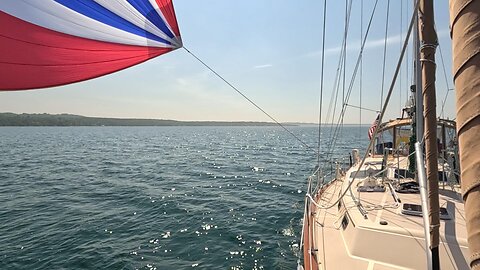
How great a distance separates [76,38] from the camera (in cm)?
357

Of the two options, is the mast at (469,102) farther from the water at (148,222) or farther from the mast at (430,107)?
the water at (148,222)

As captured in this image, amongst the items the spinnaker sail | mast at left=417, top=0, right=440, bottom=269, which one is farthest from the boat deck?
the spinnaker sail

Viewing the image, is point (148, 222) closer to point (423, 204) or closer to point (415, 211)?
point (415, 211)

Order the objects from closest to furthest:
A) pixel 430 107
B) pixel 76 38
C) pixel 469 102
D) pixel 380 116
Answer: pixel 469 102 < pixel 430 107 < pixel 380 116 < pixel 76 38

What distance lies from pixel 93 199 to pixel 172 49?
13688 mm

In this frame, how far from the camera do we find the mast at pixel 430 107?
2.45 m

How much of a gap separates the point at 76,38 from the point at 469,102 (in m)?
4.00

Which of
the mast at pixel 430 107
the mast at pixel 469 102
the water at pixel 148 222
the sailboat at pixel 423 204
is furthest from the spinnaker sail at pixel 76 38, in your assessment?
the water at pixel 148 222

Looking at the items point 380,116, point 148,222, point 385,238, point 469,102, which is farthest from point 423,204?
point 148,222

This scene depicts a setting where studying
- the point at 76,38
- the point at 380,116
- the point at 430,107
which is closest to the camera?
the point at 430,107

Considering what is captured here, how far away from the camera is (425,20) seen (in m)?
2.59

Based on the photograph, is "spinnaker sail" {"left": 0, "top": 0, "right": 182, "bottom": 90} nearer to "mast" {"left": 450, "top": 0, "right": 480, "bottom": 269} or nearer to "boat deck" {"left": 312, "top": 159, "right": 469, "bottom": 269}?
"mast" {"left": 450, "top": 0, "right": 480, "bottom": 269}

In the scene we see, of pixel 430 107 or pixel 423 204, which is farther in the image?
pixel 423 204

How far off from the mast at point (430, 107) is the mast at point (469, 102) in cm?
155
